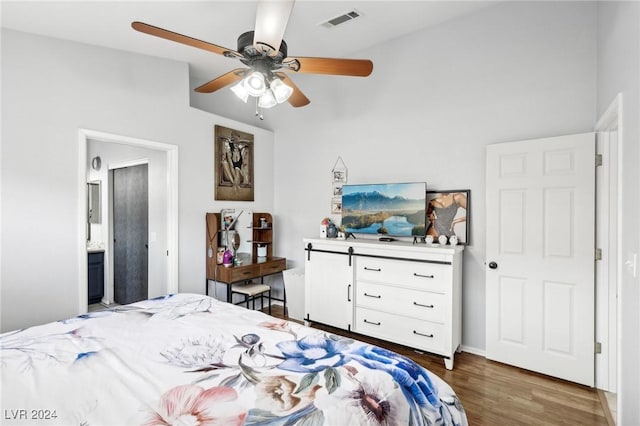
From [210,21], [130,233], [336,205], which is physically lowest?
[130,233]

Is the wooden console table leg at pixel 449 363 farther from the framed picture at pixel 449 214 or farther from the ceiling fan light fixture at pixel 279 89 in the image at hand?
the ceiling fan light fixture at pixel 279 89

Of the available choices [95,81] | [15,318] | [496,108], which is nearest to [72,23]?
[95,81]

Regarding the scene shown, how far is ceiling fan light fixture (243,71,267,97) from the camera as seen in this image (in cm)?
185

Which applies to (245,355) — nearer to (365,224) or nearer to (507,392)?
(507,392)

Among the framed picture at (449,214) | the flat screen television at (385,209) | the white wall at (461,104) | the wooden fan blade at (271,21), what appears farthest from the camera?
the flat screen television at (385,209)

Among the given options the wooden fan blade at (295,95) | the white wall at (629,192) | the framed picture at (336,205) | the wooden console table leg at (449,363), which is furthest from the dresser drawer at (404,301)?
the wooden fan blade at (295,95)

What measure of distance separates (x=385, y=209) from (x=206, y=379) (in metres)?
2.57

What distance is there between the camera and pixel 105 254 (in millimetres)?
4508

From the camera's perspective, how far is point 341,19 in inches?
114

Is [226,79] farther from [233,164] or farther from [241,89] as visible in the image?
[233,164]

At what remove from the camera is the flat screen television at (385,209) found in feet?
10.6

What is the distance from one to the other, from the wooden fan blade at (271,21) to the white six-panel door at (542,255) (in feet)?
7.05

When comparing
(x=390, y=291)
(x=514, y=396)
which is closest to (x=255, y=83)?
(x=390, y=291)

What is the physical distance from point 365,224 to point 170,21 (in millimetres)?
2614
